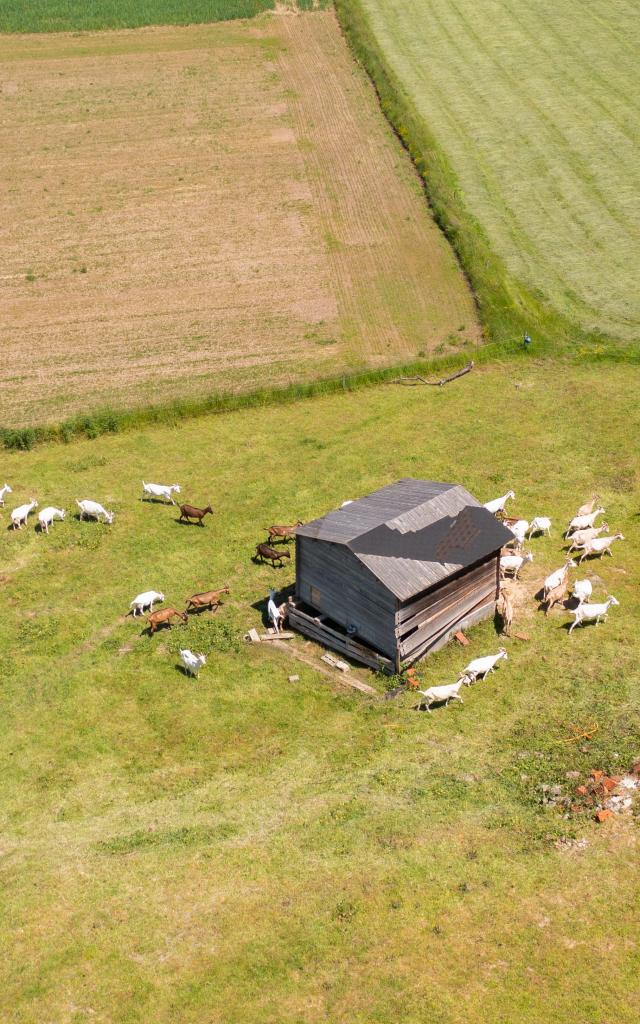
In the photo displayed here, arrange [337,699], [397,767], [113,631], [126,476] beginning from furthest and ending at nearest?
[126,476] → [113,631] → [337,699] → [397,767]

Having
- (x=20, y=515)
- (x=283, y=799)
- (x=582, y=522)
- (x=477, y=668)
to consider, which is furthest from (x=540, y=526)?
(x=20, y=515)

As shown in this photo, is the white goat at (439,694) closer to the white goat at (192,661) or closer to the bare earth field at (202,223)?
the white goat at (192,661)

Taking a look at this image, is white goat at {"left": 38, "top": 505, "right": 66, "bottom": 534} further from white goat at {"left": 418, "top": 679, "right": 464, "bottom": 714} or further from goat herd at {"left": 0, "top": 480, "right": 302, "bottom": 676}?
white goat at {"left": 418, "top": 679, "right": 464, "bottom": 714}

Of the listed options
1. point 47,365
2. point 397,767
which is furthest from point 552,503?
point 47,365

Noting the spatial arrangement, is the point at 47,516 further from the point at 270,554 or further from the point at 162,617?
the point at 270,554

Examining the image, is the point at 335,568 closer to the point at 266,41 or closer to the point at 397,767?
the point at 397,767

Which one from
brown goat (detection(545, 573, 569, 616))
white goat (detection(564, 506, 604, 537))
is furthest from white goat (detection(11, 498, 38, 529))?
white goat (detection(564, 506, 604, 537))

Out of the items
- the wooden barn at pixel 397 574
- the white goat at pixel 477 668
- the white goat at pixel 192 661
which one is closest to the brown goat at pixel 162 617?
the white goat at pixel 192 661
